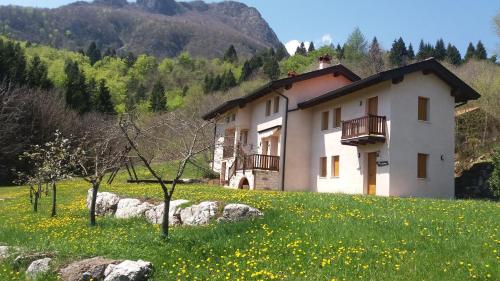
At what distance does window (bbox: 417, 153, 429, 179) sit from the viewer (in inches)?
999

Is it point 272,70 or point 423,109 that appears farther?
Result: point 272,70

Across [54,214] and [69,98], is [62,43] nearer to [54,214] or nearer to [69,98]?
[69,98]

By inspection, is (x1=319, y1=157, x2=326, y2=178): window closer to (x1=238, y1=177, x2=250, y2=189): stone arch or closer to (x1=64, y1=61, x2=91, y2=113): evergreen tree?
(x1=238, y1=177, x2=250, y2=189): stone arch

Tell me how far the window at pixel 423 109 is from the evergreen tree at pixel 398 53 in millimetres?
45265

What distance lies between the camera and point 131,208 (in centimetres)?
1812

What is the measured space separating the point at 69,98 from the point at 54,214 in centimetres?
5251

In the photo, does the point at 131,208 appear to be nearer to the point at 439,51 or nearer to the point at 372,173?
the point at 372,173

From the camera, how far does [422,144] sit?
25.4 meters

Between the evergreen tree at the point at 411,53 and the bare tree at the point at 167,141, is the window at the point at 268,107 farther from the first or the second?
the evergreen tree at the point at 411,53

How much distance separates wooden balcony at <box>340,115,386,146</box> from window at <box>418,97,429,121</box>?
2.67m

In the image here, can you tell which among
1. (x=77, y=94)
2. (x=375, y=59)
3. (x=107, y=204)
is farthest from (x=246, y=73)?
(x=107, y=204)

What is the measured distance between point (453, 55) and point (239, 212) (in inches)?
2796

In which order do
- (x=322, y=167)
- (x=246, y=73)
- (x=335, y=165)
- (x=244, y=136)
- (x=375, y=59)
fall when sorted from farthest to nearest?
(x=246, y=73) → (x=375, y=59) → (x=244, y=136) → (x=322, y=167) → (x=335, y=165)

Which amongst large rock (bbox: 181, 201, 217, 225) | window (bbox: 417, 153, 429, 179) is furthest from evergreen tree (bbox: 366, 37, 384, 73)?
large rock (bbox: 181, 201, 217, 225)
